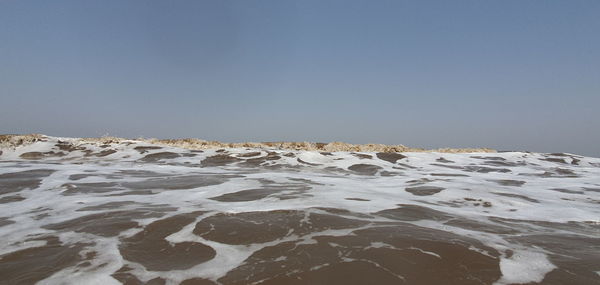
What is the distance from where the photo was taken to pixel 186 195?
4.82 m

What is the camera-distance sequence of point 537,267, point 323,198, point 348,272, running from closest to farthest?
1. point 348,272
2. point 537,267
3. point 323,198

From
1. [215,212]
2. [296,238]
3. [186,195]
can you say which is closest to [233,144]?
[186,195]

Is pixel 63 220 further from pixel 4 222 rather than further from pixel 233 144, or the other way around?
pixel 233 144

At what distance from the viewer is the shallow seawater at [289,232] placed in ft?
7.46

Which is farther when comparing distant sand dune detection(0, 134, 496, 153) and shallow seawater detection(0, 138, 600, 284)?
distant sand dune detection(0, 134, 496, 153)

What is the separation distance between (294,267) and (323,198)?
222 centimetres

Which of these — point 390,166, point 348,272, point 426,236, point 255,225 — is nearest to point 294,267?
point 348,272

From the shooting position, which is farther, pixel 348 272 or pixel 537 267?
pixel 537 267

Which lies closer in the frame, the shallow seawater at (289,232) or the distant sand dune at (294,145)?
the shallow seawater at (289,232)

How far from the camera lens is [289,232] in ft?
9.94

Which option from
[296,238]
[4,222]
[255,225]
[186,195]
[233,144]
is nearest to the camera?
[296,238]

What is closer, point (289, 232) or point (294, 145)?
point (289, 232)

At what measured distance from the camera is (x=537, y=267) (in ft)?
7.99

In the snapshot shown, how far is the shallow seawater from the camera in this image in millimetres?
2273
